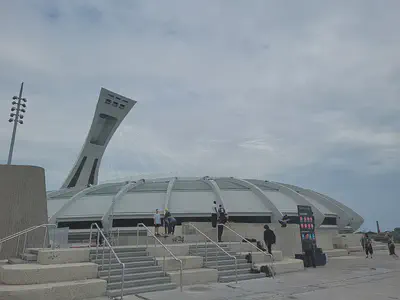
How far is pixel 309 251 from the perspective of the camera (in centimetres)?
1480

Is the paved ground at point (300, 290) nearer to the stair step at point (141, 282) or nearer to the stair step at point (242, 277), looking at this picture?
the stair step at point (242, 277)

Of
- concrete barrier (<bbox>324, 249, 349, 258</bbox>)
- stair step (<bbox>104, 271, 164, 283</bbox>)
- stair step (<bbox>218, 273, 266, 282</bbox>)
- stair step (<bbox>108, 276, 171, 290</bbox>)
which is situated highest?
stair step (<bbox>104, 271, 164, 283</bbox>)

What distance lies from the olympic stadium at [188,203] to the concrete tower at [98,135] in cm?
1672

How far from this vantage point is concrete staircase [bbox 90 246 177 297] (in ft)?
27.1

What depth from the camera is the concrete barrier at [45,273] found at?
7414 mm

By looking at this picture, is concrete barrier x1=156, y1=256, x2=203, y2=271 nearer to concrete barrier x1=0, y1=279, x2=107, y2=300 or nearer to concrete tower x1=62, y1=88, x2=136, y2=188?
concrete barrier x1=0, y1=279, x2=107, y2=300

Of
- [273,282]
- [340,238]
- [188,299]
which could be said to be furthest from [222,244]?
[340,238]

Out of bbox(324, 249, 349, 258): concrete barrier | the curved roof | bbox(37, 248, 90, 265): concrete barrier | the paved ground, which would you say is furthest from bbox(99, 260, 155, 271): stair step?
bbox(324, 249, 349, 258): concrete barrier

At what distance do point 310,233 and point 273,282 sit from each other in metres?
6.16

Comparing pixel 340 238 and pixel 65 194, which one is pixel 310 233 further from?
pixel 65 194

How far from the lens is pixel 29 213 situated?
1089 centimetres

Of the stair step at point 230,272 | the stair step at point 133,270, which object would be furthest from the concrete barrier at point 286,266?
the stair step at point 133,270

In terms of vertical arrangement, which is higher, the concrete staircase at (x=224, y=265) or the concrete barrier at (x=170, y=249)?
the concrete barrier at (x=170, y=249)

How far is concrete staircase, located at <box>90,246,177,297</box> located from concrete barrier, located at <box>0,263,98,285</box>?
0.45 meters
